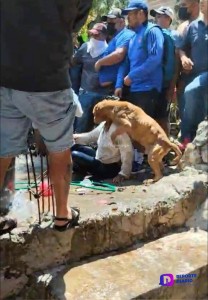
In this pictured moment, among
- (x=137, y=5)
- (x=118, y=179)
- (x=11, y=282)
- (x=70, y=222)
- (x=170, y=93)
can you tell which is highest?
(x=137, y=5)

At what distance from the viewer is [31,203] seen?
3.70 m

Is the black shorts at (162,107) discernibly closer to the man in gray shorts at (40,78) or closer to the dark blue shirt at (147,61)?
the dark blue shirt at (147,61)

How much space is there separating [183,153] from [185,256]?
1.46m

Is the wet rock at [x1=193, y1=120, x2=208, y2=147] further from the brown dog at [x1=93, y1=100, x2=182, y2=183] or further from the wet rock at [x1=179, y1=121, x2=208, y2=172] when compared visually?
the brown dog at [x1=93, y1=100, x2=182, y2=183]

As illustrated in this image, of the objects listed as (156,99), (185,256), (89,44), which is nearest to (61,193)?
(185,256)

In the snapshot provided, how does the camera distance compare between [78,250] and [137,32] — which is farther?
[137,32]

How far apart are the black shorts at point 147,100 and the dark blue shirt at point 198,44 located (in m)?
0.46

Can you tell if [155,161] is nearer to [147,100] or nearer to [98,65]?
[147,100]

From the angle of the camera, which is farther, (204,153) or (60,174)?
(204,153)

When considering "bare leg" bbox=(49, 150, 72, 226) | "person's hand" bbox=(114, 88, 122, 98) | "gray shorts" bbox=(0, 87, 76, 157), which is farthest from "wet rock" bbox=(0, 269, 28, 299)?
"person's hand" bbox=(114, 88, 122, 98)

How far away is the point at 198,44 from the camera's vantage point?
16.9 ft

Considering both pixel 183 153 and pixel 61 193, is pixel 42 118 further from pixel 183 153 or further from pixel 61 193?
pixel 183 153

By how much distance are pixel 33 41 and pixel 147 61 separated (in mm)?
2626

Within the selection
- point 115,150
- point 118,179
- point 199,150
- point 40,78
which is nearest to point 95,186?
point 118,179
